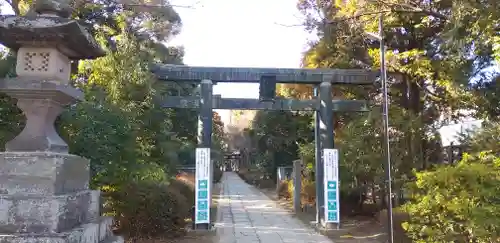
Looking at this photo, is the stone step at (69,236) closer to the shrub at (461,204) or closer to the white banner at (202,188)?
the shrub at (461,204)

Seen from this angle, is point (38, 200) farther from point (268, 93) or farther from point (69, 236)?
point (268, 93)

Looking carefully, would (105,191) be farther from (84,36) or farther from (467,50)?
(467,50)

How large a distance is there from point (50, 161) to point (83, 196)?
788mm

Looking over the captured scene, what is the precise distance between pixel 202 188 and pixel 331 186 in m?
3.53

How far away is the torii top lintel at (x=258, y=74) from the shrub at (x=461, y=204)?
5645mm

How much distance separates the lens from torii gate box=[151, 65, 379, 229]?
40.2 feet

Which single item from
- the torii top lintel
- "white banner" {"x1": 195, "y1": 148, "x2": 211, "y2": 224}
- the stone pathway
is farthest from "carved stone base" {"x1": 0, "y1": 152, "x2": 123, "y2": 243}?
the torii top lintel

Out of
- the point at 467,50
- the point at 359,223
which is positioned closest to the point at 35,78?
the point at 467,50

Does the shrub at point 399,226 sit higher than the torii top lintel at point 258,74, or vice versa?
the torii top lintel at point 258,74

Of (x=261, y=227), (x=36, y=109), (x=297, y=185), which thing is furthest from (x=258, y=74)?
(x=36, y=109)

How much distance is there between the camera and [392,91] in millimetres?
12617

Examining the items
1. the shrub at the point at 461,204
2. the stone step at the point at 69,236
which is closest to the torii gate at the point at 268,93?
the shrub at the point at 461,204

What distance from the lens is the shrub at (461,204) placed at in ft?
19.9

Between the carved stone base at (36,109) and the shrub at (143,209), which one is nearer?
the carved stone base at (36,109)
